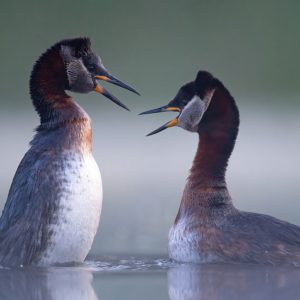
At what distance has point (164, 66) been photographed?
2050cm

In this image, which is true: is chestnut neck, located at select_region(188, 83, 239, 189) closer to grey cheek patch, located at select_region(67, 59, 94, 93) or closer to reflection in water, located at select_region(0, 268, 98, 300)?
grey cheek patch, located at select_region(67, 59, 94, 93)

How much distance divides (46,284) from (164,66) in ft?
36.9

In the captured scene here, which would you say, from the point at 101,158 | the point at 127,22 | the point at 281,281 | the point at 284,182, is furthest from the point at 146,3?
the point at 281,281

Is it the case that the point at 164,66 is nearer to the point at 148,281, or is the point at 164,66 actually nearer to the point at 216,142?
the point at 216,142

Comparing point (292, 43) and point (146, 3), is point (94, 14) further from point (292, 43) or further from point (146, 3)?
point (292, 43)

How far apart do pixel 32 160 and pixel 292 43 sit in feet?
35.8

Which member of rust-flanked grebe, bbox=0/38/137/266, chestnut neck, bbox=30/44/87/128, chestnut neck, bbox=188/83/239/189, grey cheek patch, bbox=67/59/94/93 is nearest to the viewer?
rust-flanked grebe, bbox=0/38/137/266

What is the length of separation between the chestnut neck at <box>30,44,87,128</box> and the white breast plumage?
1.42ft

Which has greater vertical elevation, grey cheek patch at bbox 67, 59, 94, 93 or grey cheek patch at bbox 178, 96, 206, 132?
grey cheek patch at bbox 67, 59, 94, 93

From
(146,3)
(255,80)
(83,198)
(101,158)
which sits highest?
(146,3)

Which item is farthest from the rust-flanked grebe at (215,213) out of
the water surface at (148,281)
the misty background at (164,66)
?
the misty background at (164,66)

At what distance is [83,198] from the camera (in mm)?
10578

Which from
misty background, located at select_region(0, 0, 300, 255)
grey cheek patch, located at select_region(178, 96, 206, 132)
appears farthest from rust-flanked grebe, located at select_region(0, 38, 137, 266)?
misty background, located at select_region(0, 0, 300, 255)

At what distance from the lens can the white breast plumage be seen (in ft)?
34.5
